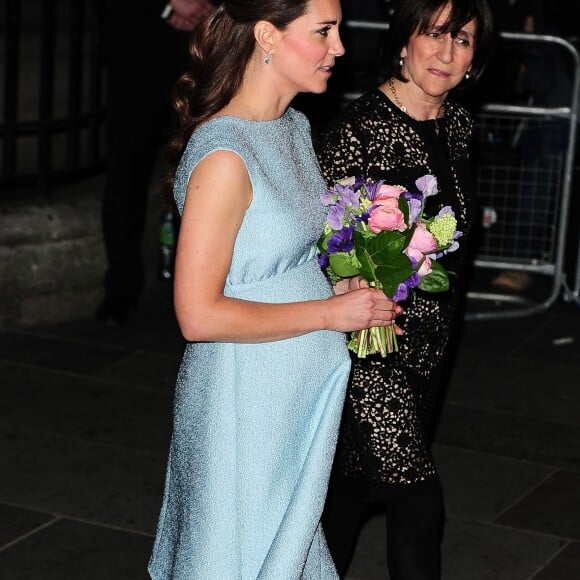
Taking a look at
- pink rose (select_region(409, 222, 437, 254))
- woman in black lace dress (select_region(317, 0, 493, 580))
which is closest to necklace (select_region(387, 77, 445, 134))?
woman in black lace dress (select_region(317, 0, 493, 580))

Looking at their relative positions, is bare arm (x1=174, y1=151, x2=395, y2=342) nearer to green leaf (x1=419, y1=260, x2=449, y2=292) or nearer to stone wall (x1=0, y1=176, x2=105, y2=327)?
green leaf (x1=419, y1=260, x2=449, y2=292)

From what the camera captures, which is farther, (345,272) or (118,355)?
(118,355)

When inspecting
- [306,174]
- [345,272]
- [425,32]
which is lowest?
[345,272]

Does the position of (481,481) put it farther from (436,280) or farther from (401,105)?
(436,280)

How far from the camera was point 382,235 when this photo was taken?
3.28 metres

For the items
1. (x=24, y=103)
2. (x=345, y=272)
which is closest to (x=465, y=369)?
(x=345, y=272)

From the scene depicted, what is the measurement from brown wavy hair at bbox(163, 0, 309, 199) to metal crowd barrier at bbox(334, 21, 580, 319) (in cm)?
461

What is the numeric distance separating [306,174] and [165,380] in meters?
3.32

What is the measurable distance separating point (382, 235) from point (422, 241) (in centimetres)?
10

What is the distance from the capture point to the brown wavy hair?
3.12 m

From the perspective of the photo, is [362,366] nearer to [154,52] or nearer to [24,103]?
[154,52]

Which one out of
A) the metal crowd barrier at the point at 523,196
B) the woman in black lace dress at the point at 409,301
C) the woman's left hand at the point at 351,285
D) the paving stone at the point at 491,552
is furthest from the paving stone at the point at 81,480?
the metal crowd barrier at the point at 523,196

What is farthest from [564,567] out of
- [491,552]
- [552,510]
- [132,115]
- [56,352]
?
[132,115]

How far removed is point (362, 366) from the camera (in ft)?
12.4
